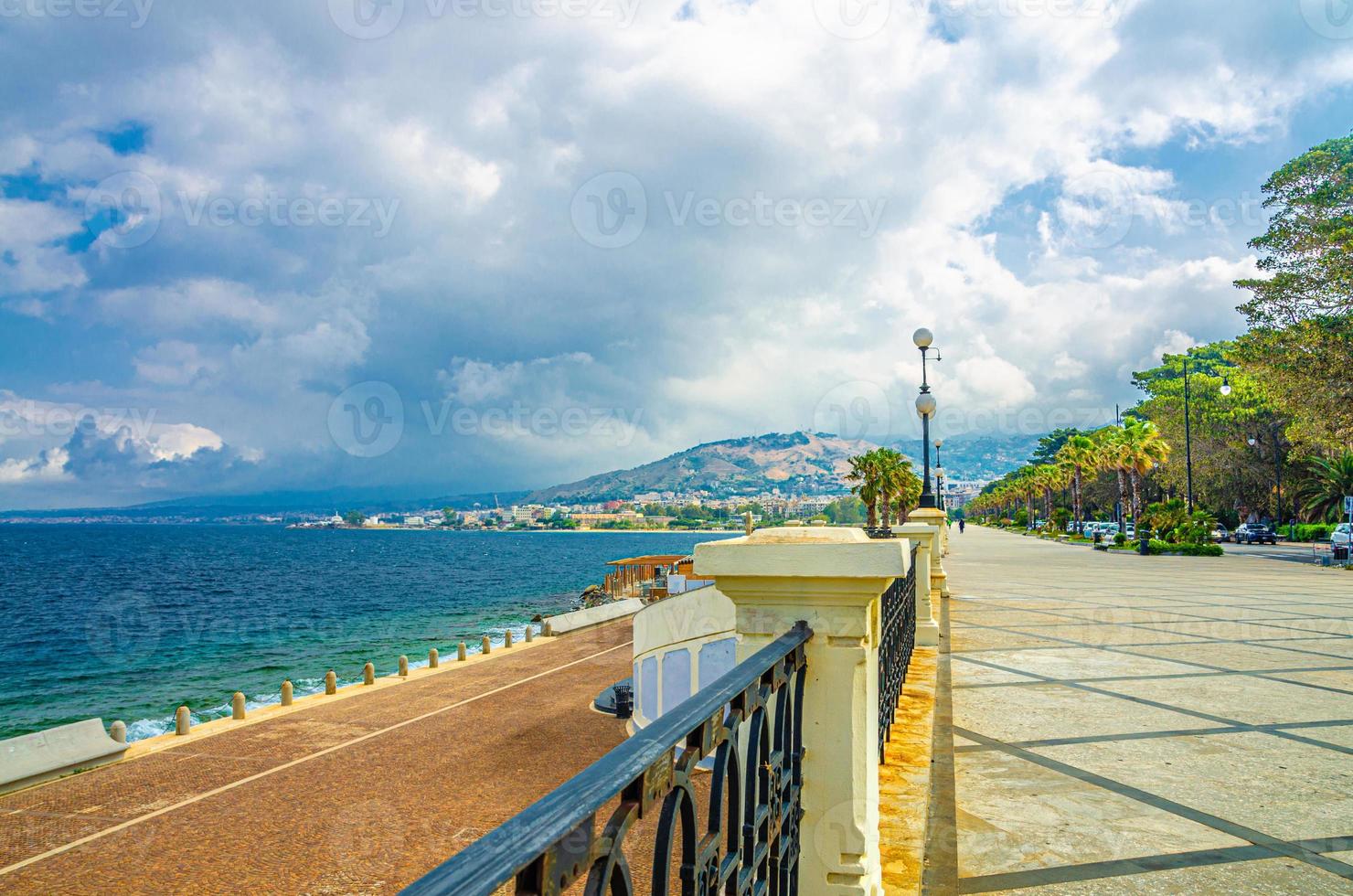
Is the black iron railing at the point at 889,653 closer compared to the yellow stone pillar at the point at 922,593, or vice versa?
the black iron railing at the point at 889,653

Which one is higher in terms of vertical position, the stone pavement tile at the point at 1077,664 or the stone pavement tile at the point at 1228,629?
the stone pavement tile at the point at 1077,664

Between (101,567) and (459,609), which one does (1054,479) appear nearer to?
(459,609)

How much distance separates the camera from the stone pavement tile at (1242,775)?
145 inches

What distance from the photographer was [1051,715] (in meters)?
5.62

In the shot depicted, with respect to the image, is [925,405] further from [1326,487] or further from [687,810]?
[1326,487]

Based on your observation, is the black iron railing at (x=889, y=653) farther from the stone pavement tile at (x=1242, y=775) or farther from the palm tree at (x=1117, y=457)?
the palm tree at (x=1117, y=457)

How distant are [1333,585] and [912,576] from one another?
15648mm

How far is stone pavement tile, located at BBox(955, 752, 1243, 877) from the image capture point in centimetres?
334

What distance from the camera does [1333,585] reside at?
16.1 metres

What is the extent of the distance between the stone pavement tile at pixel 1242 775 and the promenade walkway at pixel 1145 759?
0.01 metres

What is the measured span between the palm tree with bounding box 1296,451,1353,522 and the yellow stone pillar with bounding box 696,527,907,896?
175ft

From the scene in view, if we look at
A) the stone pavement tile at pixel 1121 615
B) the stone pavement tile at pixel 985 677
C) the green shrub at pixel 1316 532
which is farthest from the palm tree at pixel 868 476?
the stone pavement tile at pixel 985 677

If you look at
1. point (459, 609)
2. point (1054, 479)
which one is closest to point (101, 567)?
point (459, 609)

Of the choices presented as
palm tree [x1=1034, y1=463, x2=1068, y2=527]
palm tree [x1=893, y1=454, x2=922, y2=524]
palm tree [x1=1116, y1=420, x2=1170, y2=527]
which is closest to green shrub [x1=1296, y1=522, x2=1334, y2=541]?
palm tree [x1=1116, y1=420, x2=1170, y2=527]
